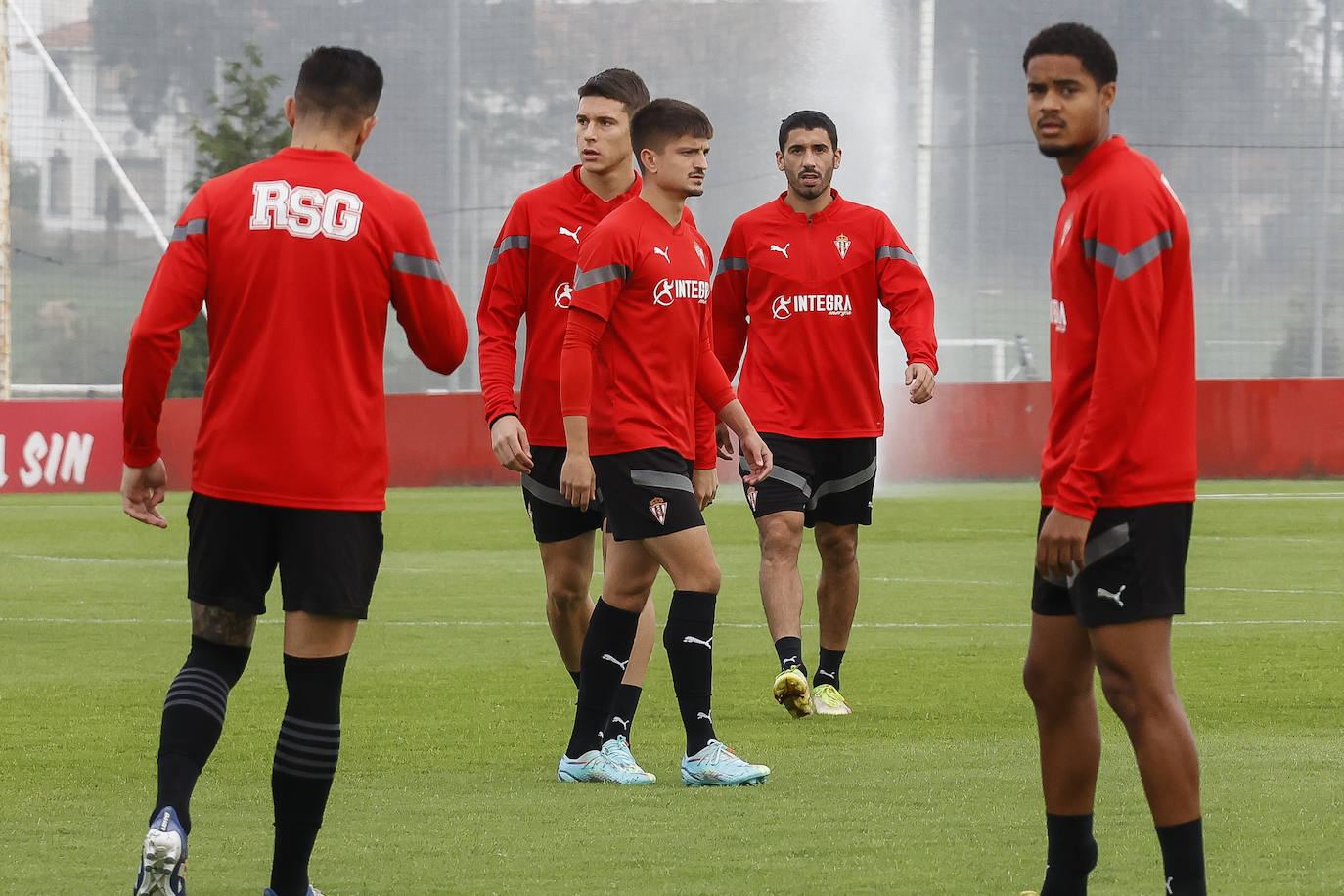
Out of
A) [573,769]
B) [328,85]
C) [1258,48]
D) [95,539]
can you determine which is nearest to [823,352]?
[573,769]

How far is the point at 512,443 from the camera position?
19.6ft

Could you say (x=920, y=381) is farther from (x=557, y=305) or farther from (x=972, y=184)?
(x=972, y=184)

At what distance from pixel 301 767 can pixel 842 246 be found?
14.2 feet

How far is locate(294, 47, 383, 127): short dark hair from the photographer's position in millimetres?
4566

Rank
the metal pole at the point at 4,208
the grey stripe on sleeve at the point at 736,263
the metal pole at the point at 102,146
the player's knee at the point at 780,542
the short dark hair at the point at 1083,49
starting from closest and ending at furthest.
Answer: the short dark hair at the point at 1083,49 < the player's knee at the point at 780,542 < the grey stripe on sleeve at the point at 736,263 < the metal pole at the point at 4,208 < the metal pole at the point at 102,146

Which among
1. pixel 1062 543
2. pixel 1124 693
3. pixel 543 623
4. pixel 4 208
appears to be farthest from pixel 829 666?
pixel 4 208

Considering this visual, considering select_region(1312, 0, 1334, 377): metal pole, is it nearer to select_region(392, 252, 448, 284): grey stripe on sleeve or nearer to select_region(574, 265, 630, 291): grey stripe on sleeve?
select_region(574, 265, 630, 291): grey stripe on sleeve

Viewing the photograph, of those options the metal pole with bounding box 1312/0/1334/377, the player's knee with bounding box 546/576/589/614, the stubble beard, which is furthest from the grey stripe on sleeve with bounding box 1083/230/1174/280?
the metal pole with bounding box 1312/0/1334/377

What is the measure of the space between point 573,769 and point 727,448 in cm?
161

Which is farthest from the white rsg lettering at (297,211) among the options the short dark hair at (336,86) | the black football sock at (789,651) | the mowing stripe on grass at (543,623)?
the mowing stripe on grass at (543,623)

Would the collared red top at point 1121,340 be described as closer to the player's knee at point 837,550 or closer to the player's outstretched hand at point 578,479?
the player's outstretched hand at point 578,479

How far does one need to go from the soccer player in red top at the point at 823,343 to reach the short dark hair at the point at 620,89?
5.01ft

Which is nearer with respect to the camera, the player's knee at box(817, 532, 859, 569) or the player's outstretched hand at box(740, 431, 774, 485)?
the player's outstretched hand at box(740, 431, 774, 485)

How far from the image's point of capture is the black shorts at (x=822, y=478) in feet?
26.4
